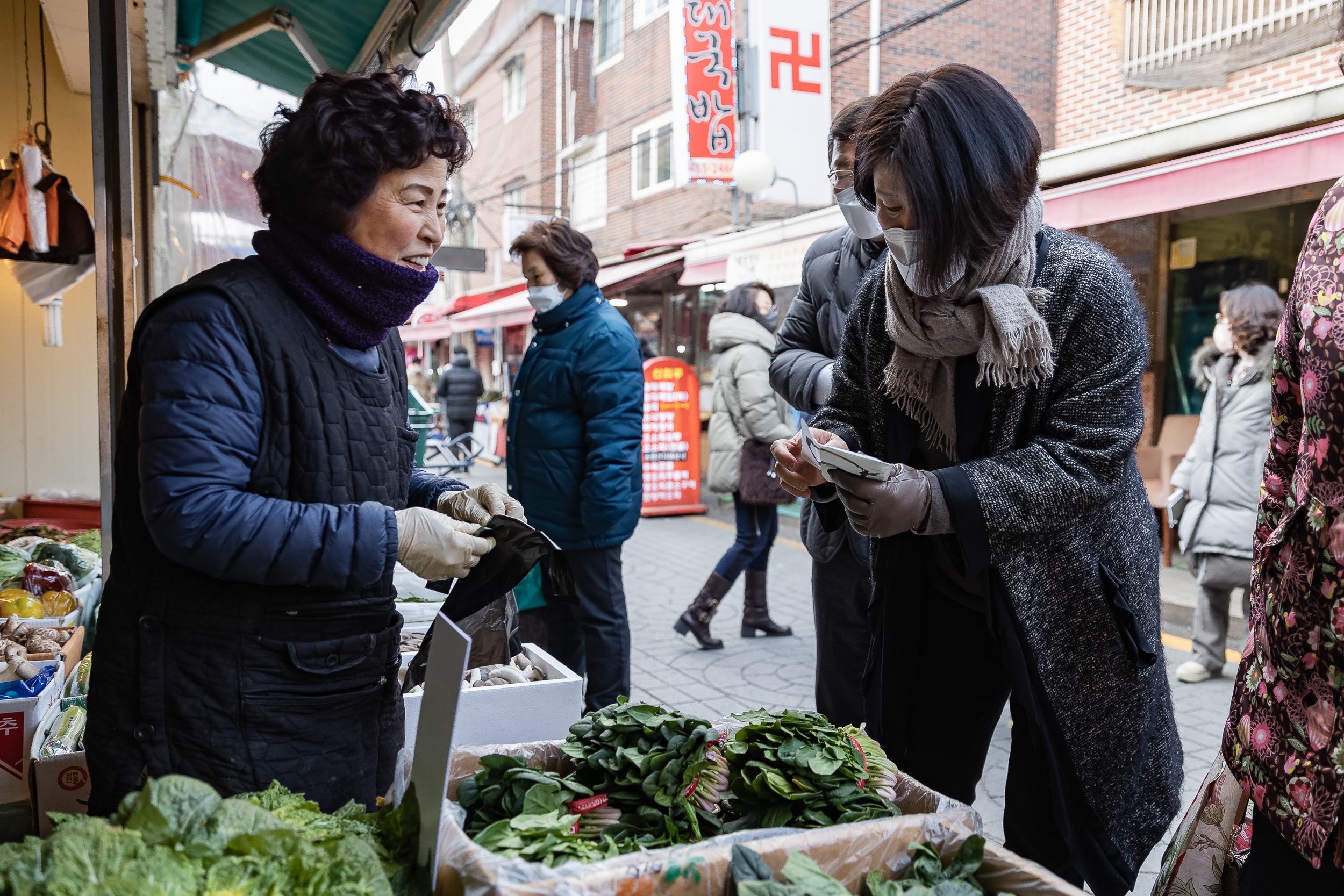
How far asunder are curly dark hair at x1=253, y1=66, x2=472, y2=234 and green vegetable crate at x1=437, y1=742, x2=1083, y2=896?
1.10 m

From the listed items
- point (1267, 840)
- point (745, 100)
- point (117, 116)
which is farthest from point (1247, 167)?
point (745, 100)

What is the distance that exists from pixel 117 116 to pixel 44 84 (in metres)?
4.40

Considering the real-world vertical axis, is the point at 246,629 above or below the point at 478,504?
below

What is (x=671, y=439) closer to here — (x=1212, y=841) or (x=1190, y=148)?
(x=1190, y=148)

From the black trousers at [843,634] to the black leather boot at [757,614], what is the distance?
3059 mm

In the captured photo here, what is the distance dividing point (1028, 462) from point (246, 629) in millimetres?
1454

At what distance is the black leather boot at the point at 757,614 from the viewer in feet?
20.2

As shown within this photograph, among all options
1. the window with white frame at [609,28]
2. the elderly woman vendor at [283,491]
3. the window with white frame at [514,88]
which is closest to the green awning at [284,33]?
the elderly woman vendor at [283,491]

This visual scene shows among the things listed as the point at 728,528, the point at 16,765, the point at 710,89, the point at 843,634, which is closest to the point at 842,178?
the point at 843,634

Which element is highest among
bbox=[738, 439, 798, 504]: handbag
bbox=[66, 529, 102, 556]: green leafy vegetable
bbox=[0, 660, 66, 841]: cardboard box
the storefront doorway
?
the storefront doorway

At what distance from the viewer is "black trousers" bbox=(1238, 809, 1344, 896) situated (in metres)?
1.53

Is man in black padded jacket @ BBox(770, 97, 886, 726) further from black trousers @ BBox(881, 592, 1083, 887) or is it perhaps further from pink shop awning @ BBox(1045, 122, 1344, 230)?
pink shop awning @ BBox(1045, 122, 1344, 230)

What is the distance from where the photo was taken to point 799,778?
1654mm

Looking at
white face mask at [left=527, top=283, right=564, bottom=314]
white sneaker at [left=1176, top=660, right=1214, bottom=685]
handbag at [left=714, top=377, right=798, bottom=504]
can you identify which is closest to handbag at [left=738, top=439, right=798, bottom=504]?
handbag at [left=714, top=377, right=798, bottom=504]
